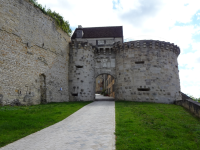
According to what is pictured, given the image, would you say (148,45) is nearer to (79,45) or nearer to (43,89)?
(79,45)

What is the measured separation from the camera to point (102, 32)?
22531 mm

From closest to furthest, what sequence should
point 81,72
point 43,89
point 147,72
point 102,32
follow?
1. point 43,89
2. point 147,72
3. point 81,72
4. point 102,32

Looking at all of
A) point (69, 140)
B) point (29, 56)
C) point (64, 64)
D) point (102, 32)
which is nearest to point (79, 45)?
point (64, 64)

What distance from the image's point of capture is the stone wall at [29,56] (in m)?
10.0

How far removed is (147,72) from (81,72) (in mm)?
6729

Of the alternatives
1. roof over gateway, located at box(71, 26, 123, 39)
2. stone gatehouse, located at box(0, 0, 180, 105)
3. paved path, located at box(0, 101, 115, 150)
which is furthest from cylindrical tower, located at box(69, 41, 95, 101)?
paved path, located at box(0, 101, 115, 150)

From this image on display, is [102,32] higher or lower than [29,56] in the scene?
higher

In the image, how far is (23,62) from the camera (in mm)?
11227

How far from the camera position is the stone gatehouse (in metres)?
10.4

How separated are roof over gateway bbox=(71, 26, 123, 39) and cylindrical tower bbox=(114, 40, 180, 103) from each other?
5.10 m

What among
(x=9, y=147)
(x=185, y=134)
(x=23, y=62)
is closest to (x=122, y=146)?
(x=185, y=134)

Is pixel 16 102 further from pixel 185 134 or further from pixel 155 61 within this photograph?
pixel 155 61

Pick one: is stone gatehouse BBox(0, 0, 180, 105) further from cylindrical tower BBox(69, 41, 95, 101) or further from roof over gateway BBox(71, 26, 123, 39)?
roof over gateway BBox(71, 26, 123, 39)

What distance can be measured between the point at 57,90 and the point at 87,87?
328 cm
